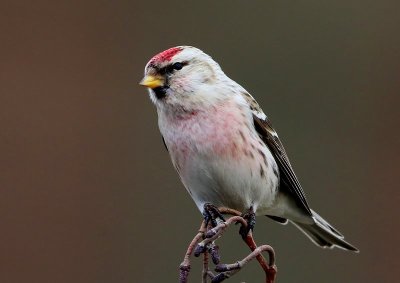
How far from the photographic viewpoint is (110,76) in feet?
13.2

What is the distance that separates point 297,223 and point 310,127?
137 centimetres

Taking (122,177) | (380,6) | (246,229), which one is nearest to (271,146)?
(246,229)

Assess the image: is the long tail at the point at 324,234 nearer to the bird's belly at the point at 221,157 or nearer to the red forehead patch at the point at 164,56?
the bird's belly at the point at 221,157

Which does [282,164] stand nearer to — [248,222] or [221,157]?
[221,157]

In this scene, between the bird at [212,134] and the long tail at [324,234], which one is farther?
the long tail at [324,234]

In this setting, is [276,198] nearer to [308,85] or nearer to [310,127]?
[310,127]

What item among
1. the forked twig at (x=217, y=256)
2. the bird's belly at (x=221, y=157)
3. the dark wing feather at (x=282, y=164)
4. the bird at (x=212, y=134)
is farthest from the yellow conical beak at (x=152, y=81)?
the forked twig at (x=217, y=256)

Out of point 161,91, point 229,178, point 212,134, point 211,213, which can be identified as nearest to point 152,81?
point 161,91

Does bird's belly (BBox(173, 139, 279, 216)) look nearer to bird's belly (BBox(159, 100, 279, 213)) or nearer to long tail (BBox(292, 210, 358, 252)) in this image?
bird's belly (BBox(159, 100, 279, 213))

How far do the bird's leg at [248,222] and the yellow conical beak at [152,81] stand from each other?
14.4 inches

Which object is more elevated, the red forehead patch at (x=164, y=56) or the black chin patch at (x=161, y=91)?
the red forehead patch at (x=164, y=56)

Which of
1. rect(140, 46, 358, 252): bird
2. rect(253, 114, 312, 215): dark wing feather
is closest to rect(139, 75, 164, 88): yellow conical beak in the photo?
rect(140, 46, 358, 252): bird

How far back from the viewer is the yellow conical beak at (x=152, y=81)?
207cm

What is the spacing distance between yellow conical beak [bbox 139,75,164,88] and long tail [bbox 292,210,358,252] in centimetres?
67
